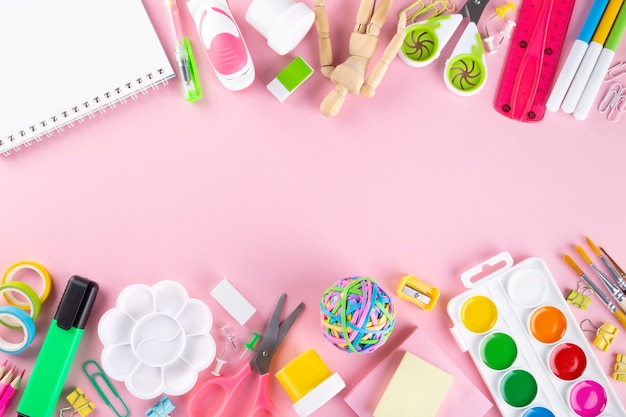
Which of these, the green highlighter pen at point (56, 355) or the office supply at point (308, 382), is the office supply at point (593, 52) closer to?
the office supply at point (308, 382)

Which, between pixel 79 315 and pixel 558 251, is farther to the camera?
pixel 558 251

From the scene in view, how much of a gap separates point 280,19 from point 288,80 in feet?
0.36

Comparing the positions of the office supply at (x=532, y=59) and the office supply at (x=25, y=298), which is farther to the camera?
the office supply at (x=532, y=59)

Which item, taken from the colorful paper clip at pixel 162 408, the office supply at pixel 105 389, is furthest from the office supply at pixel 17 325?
the colorful paper clip at pixel 162 408

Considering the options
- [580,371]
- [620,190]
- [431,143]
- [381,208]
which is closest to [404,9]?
[431,143]

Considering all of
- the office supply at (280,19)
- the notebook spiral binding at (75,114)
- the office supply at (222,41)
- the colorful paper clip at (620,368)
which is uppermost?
the office supply at (280,19)

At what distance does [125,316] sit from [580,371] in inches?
32.9

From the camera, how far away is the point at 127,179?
1.11 m

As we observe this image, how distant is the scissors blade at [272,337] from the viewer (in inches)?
42.2

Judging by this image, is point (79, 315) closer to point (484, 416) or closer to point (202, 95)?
point (202, 95)

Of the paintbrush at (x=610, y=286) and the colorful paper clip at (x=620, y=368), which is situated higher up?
the paintbrush at (x=610, y=286)

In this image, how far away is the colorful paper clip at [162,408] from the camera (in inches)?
41.8

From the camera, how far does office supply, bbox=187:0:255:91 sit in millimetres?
1046

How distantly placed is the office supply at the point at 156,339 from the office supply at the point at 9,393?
160 millimetres
